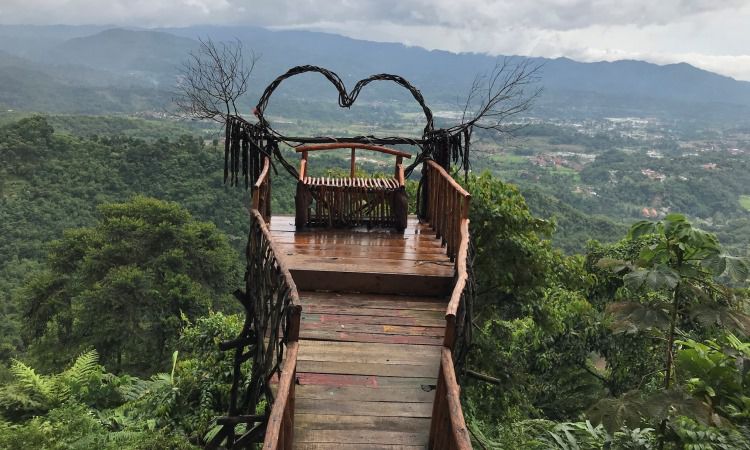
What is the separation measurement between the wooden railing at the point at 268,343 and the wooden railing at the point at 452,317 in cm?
92

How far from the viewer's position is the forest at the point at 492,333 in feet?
15.0

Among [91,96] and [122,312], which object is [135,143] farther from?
[91,96]

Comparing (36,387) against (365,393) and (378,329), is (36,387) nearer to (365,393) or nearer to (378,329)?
(378,329)

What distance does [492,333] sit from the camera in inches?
407

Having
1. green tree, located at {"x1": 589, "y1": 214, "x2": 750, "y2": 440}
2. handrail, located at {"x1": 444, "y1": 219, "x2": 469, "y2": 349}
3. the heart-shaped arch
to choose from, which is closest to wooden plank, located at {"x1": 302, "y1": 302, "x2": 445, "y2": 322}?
handrail, located at {"x1": 444, "y1": 219, "x2": 469, "y2": 349}

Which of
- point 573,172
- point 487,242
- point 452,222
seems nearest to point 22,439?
point 452,222

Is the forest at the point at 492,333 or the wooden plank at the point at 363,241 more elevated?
Result: the wooden plank at the point at 363,241

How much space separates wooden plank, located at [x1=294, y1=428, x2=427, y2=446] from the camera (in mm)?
3941

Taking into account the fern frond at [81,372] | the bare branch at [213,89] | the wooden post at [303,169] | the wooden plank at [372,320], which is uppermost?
the bare branch at [213,89]

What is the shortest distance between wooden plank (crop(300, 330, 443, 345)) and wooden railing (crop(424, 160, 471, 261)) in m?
1.33

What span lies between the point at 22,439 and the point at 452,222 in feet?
18.8

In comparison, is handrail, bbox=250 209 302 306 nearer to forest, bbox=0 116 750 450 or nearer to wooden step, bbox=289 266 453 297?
wooden step, bbox=289 266 453 297

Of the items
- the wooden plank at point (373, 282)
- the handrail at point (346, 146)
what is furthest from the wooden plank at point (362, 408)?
the handrail at point (346, 146)

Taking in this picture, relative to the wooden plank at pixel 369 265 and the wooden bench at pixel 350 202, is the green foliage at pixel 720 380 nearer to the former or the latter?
the wooden plank at pixel 369 265
